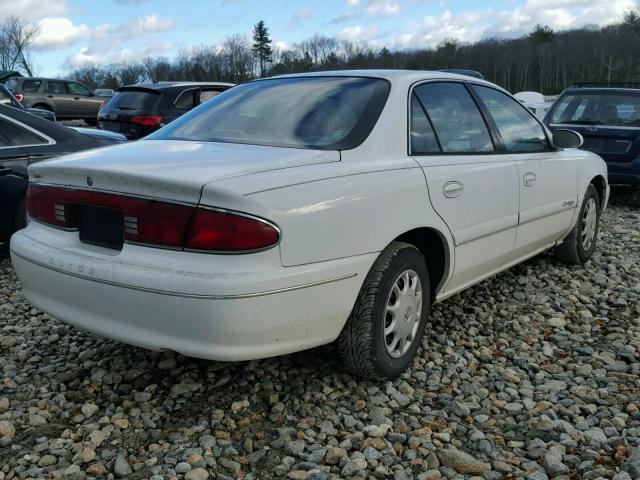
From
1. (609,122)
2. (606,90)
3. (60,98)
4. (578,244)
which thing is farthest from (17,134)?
(60,98)

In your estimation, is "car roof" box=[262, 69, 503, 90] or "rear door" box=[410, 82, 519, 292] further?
"car roof" box=[262, 69, 503, 90]

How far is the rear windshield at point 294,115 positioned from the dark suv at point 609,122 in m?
5.97

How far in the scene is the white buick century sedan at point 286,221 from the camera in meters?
2.36

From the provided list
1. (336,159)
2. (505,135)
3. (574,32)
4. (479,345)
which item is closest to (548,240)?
(505,135)

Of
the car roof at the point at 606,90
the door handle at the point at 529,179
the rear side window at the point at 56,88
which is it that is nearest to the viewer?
the door handle at the point at 529,179

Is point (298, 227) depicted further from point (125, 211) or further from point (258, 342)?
point (125, 211)

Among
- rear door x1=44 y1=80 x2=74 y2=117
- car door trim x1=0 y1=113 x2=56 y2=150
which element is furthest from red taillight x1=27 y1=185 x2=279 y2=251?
rear door x1=44 y1=80 x2=74 y2=117

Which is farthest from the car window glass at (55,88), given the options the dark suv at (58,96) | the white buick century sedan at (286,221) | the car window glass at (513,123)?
the car window glass at (513,123)

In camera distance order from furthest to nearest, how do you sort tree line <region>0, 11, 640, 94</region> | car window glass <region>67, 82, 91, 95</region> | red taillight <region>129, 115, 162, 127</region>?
1. tree line <region>0, 11, 640, 94</region>
2. car window glass <region>67, 82, 91, 95</region>
3. red taillight <region>129, 115, 162, 127</region>

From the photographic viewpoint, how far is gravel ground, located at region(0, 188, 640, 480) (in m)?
2.44

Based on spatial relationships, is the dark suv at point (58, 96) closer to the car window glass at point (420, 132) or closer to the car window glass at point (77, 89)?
the car window glass at point (77, 89)

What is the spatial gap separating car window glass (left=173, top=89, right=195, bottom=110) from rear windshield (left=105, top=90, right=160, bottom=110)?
0.32 meters

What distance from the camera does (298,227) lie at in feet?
7.96

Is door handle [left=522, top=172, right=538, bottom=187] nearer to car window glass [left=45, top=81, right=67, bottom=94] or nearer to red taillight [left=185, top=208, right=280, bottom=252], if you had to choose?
red taillight [left=185, top=208, right=280, bottom=252]
